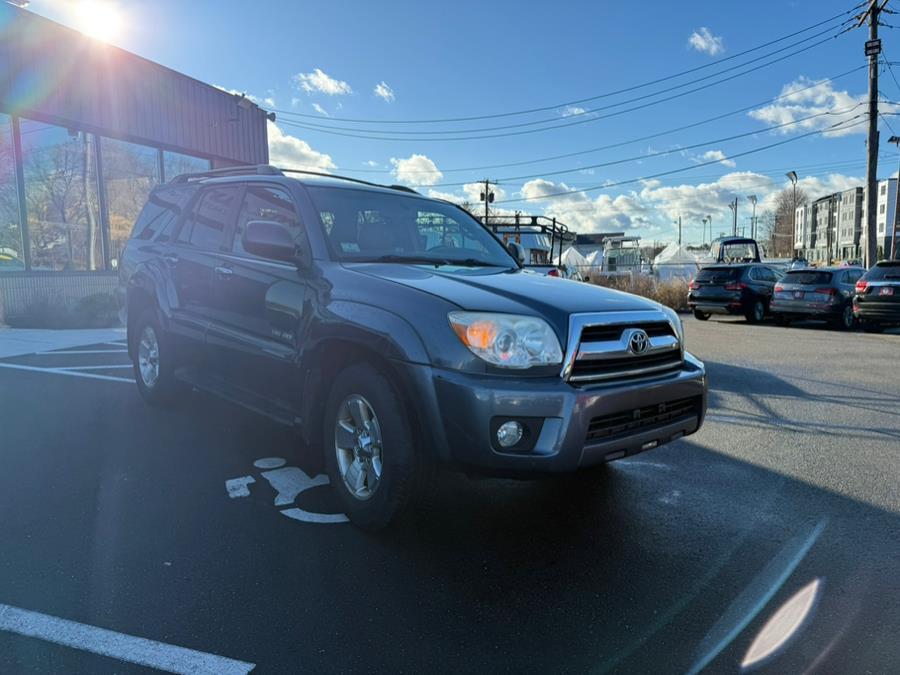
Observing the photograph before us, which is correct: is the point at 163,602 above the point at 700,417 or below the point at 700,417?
below

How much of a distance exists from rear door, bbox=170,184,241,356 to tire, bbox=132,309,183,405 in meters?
0.37

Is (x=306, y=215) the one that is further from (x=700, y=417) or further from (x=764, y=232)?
(x=764, y=232)

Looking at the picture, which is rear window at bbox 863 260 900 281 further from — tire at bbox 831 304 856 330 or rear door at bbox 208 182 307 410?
rear door at bbox 208 182 307 410

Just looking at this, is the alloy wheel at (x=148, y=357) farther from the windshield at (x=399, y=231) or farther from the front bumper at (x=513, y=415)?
the front bumper at (x=513, y=415)

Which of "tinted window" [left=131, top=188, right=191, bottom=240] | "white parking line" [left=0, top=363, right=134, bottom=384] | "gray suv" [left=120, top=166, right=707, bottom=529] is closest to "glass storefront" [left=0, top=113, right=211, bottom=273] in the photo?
"white parking line" [left=0, top=363, right=134, bottom=384]

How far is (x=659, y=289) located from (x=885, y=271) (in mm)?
7503

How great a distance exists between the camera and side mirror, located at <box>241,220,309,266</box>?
11.4 feet

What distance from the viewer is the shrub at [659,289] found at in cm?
1969

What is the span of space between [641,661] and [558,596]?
1.67 feet

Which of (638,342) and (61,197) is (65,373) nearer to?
(638,342)

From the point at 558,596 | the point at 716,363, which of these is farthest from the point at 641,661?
the point at 716,363

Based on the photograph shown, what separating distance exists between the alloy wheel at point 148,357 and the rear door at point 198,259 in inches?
26.8

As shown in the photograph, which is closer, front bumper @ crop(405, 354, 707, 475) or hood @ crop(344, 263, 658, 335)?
front bumper @ crop(405, 354, 707, 475)

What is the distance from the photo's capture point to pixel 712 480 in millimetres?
4105
